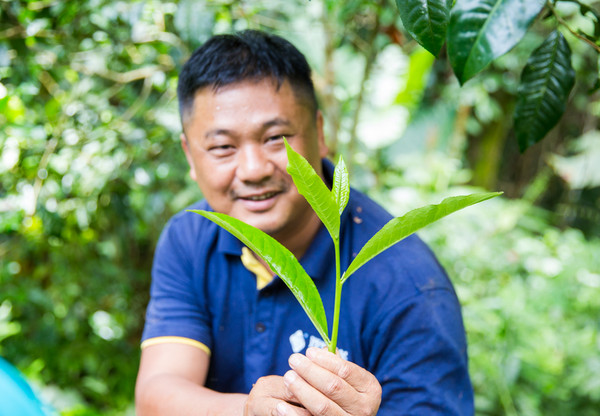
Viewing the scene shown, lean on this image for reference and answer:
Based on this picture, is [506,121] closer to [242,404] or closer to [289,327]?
[289,327]

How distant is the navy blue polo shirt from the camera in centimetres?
95

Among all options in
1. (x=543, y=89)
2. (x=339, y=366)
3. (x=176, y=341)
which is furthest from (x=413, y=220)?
(x=176, y=341)

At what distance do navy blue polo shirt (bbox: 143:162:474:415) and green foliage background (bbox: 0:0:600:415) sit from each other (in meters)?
0.36

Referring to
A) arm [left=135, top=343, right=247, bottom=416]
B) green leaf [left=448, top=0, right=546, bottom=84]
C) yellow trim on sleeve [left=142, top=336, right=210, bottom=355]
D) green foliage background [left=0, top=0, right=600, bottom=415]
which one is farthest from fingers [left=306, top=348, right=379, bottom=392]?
green foliage background [left=0, top=0, right=600, bottom=415]

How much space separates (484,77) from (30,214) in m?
2.22

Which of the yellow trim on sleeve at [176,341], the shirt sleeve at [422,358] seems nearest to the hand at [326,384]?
the shirt sleeve at [422,358]

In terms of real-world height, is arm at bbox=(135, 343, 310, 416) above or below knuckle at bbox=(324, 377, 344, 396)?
below

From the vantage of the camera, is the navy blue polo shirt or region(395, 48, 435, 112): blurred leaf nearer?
the navy blue polo shirt

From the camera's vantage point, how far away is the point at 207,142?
1.00 meters

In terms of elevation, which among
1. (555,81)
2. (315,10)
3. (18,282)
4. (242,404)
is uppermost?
(555,81)

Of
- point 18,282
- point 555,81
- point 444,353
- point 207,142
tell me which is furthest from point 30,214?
point 555,81

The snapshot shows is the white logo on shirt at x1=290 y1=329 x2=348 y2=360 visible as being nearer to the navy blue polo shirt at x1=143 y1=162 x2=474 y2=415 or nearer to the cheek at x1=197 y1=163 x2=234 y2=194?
the navy blue polo shirt at x1=143 y1=162 x2=474 y2=415

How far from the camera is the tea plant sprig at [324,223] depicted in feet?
1.72

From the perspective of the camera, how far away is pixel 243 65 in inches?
39.5
